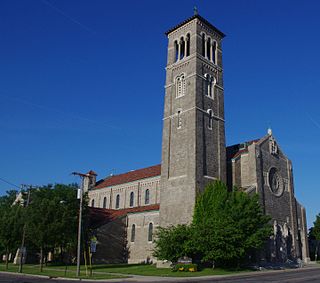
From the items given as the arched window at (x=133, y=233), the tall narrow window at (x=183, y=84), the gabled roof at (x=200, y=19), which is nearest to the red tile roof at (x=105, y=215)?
the arched window at (x=133, y=233)

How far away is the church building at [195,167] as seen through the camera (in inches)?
1767

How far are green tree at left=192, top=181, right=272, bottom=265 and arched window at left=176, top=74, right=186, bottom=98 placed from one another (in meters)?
14.0

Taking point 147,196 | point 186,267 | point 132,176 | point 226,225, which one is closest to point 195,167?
point 226,225

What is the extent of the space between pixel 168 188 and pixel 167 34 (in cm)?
2468

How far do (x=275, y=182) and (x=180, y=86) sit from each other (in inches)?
791

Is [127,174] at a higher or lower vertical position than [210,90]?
lower

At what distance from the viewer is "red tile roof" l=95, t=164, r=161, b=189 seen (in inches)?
2300

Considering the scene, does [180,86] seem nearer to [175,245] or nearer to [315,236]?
[175,245]

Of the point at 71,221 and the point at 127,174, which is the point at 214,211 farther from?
the point at 127,174

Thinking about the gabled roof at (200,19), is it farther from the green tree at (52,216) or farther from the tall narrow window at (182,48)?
the green tree at (52,216)

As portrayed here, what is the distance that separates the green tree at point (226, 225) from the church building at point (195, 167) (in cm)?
222

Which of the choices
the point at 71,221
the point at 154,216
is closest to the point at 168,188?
the point at 154,216

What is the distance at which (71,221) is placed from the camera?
43.8m

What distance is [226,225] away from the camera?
37.1 metres
